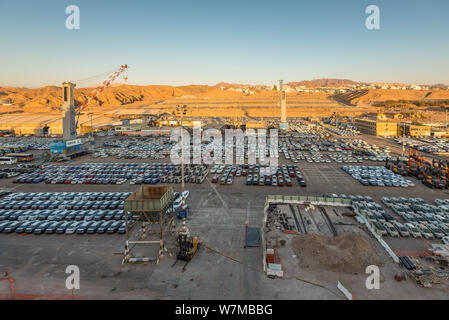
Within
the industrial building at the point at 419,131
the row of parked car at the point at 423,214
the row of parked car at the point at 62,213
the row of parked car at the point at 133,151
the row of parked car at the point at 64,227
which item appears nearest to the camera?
the row of parked car at the point at 423,214

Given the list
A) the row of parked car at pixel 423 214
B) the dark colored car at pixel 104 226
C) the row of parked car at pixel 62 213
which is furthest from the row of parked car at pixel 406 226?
the row of parked car at pixel 62 213

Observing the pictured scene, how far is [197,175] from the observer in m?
49.2

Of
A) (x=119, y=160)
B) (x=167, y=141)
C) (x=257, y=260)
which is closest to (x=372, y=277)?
(x=257, y=260)

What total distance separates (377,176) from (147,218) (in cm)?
4131

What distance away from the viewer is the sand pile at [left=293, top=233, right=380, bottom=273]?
757 inches

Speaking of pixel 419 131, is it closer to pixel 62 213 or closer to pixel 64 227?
pixel 62 213

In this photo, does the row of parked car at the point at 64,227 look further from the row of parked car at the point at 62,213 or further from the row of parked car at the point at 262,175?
the row of parked car at the point at 262,175

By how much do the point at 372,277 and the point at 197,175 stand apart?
35.1m

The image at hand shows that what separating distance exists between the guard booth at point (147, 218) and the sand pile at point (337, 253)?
12.0m

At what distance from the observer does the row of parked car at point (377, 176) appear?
145 feet

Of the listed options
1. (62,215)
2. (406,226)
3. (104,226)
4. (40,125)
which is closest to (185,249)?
(104,226)

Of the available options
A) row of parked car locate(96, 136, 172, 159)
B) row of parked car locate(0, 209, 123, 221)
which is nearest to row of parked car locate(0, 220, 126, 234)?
row of parked car locate(0, 209, 123, 221)

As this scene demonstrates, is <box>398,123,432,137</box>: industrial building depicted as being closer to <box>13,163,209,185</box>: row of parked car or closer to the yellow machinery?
<box>13,163,209,185</box>: row of parked car
